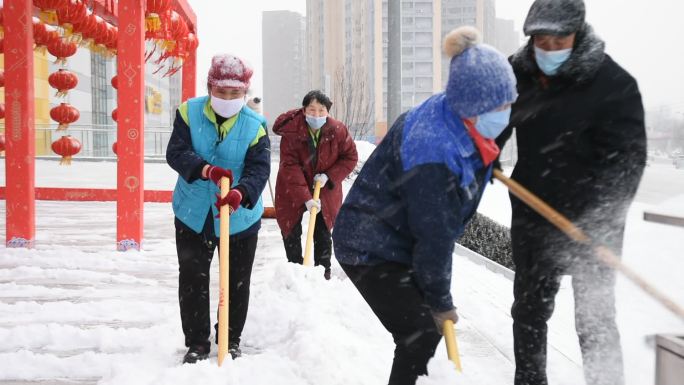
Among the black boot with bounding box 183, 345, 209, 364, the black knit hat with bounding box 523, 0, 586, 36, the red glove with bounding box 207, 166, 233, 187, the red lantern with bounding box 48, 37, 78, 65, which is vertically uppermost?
the red lantern with bounding box 48, 37, 78, 65

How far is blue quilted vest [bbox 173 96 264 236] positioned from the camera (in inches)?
140

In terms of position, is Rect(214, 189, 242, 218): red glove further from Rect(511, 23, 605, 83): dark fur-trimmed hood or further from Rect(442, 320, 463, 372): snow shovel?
Rect(511, 23, 605, 83): dark fur-trimmed hood

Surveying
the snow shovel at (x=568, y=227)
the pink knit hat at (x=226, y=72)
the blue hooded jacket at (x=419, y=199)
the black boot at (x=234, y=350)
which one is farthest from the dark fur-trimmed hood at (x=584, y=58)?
the black boot at (x=234, y=350)

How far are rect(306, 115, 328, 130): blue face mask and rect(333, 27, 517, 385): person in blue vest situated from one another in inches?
115

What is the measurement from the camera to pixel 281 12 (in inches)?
4213

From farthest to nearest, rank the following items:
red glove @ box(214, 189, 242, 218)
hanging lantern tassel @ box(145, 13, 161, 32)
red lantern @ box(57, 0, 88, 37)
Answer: hanging lantern tassel @ box(145, 13, 161, 32) < red lantern @ box(57, 0, 88, 37) < red glove @ box(214, 189, 242, 218)

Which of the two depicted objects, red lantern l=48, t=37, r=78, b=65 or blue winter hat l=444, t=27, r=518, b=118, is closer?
blue winter hat l=444, t=27, r=518, b=118

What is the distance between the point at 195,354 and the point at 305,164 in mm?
2272

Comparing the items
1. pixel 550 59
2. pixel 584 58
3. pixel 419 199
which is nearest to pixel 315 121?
pixel 550 59

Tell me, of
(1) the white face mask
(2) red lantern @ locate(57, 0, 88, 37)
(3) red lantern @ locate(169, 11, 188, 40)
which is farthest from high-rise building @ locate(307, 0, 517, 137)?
(1) the white face mask

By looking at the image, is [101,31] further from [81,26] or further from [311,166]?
[311,166]

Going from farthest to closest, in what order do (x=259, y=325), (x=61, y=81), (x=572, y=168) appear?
1. (x=61, y=81)
2. (x=259, y=325)
3. (x=572, y=168)

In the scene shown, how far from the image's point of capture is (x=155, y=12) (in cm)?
761

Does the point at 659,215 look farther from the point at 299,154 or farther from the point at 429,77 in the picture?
the point at 429,77
